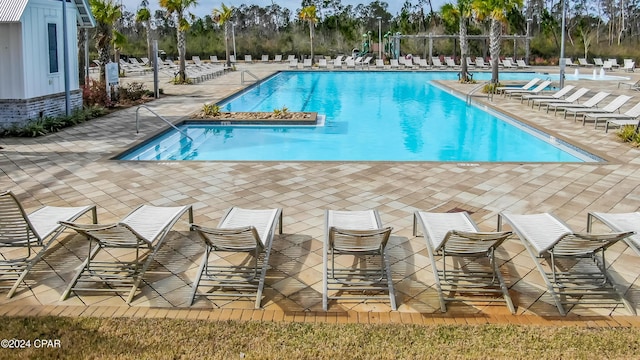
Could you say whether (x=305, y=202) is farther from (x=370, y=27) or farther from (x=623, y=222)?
(x=370, y=27)

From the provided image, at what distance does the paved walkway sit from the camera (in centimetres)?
411

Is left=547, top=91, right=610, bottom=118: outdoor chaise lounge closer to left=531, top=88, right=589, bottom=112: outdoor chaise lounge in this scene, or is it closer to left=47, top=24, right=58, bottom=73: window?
left=531, top=88, right=589, bottom=112: outdoor chaise lounge

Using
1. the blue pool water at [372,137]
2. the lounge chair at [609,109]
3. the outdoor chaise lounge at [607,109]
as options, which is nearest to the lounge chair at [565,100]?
the outdoor chaise lounge at [607,109]

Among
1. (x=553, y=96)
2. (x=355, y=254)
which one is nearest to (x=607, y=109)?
(x=553, y=96)

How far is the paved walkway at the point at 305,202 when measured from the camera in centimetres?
411

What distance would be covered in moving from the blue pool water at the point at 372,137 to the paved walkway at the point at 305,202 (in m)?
0.71

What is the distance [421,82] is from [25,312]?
23286mm

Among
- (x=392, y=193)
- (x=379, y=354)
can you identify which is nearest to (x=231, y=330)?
(x=379, y=354)

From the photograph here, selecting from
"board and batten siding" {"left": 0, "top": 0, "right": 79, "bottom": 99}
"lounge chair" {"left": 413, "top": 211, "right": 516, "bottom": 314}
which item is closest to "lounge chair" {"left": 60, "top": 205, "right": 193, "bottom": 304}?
"lounge chair" {"left": 413, "top": 211, "right": 516, "bottom": 314}

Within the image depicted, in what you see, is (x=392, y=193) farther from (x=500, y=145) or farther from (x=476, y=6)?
(x=476, y=6)

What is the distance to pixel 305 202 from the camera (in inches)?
265

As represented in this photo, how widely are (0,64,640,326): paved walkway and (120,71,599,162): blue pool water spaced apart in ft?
2.32

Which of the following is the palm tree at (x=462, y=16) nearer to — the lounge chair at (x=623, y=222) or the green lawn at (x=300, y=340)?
the lounge chair at (x=623, y=222)

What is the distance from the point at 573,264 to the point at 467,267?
A: 0.97 metres
